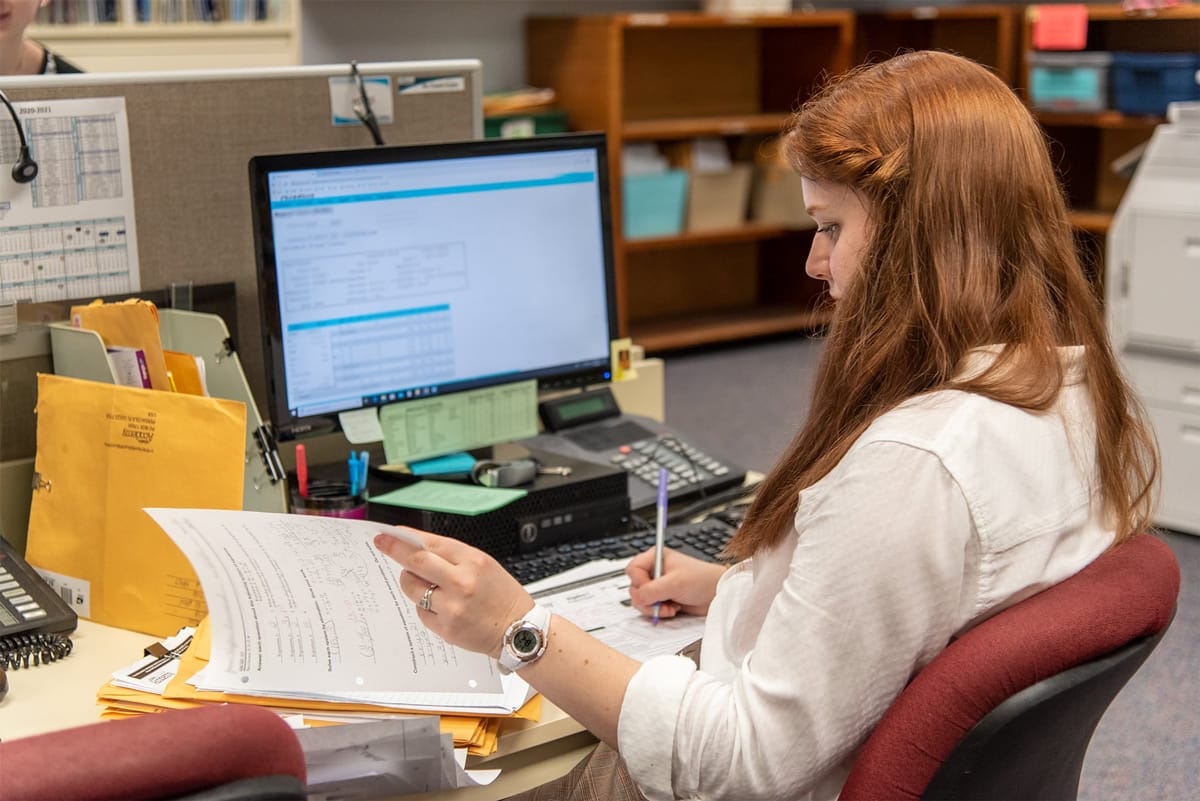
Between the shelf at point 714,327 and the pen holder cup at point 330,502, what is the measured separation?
11.9 ft

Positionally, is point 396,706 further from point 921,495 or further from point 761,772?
point 921,495

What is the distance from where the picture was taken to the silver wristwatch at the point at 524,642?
107 cm

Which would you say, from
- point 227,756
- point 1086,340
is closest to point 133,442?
point 227,756

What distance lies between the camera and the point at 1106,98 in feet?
15.6

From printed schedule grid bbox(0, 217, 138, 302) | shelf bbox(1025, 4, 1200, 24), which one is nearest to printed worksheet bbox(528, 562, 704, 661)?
printed schedule grid bbox(0, 217, 138, 302)

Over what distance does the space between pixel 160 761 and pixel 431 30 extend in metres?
4.39

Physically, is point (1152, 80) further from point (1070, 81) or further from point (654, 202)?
point (654, 202)

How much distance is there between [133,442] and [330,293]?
0.96ft

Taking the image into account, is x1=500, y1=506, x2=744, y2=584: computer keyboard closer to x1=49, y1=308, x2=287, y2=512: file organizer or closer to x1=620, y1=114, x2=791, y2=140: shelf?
x1=49, y1=308, x2=287, y2=512: file organizer

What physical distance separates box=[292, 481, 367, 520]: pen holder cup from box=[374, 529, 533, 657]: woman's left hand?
1.26ft

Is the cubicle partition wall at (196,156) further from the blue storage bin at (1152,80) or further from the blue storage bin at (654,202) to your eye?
the blue storage bin at (1152,80)

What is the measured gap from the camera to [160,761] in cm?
75

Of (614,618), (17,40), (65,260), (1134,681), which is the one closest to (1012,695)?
(614,618)

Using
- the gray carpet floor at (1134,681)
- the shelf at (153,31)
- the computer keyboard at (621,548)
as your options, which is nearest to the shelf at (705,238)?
the gray carpet floor at (1134,681)
